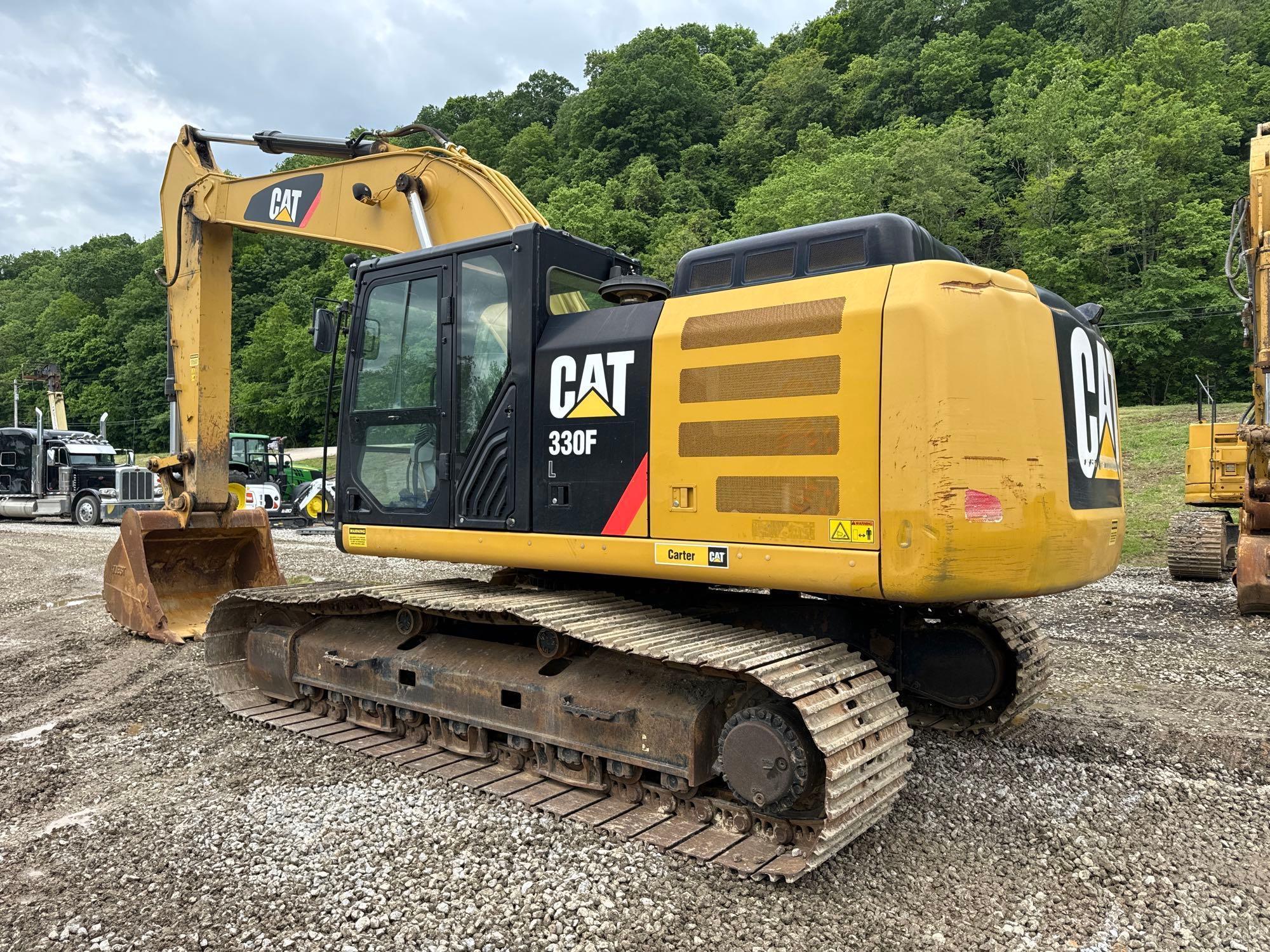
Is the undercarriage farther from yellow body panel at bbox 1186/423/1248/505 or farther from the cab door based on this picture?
yellow body panel at bbox 1186/423/1248/505

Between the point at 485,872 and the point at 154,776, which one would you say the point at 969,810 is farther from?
the point at 154,776

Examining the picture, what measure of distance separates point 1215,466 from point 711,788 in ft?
36.7

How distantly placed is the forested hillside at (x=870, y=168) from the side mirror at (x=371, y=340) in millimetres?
6674

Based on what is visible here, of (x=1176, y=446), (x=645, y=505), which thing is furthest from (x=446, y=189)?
(x=1176, y=446)

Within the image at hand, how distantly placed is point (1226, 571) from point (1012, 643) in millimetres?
8744

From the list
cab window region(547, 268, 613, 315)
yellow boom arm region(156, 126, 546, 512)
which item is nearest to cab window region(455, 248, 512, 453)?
cab window region(547, 268, 613, 315)

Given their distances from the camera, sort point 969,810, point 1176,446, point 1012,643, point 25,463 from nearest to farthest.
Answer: point 969,810 < point 1012,643 < point 1176,446 < point 25,463

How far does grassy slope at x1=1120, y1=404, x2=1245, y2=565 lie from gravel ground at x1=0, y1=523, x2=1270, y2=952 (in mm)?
8561

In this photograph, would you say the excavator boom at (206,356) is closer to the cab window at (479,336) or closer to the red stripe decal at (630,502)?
the cab window at (479,336)

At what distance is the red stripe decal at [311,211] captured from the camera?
675 cm

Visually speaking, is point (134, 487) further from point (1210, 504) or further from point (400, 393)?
point (1210, 504)

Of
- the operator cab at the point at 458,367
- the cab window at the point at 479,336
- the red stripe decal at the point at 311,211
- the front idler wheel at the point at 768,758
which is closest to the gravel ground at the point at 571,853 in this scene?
the front idler wheel at the point at 768,758

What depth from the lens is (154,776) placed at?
4.42m

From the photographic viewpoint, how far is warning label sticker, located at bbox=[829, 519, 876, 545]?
11.1 ft
